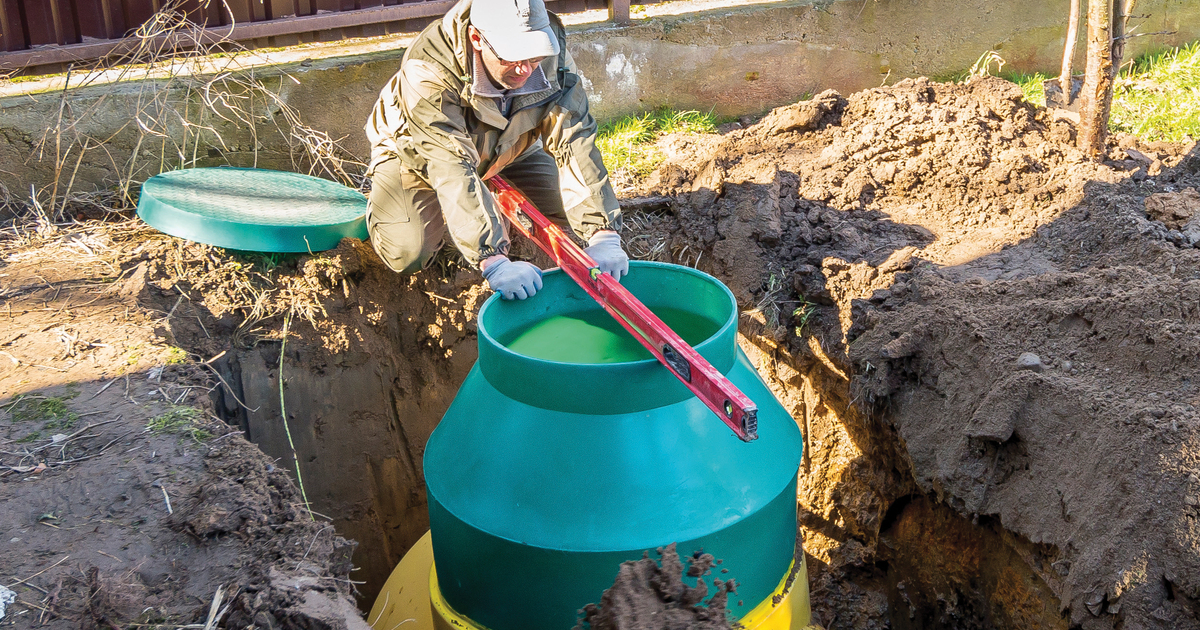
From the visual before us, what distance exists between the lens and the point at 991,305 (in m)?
3.11

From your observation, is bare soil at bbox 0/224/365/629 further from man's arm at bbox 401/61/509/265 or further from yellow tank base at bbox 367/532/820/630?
man's arm at bbox 401/61/509/265

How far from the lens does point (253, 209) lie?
369 centimetres

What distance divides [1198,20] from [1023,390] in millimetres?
4307

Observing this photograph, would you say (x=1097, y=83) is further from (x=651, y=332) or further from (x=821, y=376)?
(x=651, y=332)

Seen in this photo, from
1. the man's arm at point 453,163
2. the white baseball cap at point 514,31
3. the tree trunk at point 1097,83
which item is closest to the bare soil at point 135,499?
the man's arm at point 453,163

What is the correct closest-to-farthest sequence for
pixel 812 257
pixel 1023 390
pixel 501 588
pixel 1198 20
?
pixel 501 588 < pixel 1023 390 < pixel 812 257 < pixel 1198 20

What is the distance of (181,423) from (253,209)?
135 centimetres

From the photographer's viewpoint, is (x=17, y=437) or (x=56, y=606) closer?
(x=56, y=606)

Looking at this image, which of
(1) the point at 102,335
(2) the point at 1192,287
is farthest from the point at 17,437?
(2) the point at 1192,287

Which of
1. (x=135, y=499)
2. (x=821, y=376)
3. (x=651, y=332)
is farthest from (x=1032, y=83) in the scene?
(x=135, y=499)

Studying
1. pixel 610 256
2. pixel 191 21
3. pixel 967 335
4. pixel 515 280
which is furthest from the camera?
pixel 191 21

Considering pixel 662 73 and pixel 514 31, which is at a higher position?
pixel 514 31

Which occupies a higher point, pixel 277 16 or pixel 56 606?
pixel 277 16

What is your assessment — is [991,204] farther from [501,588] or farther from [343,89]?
[343,89]
